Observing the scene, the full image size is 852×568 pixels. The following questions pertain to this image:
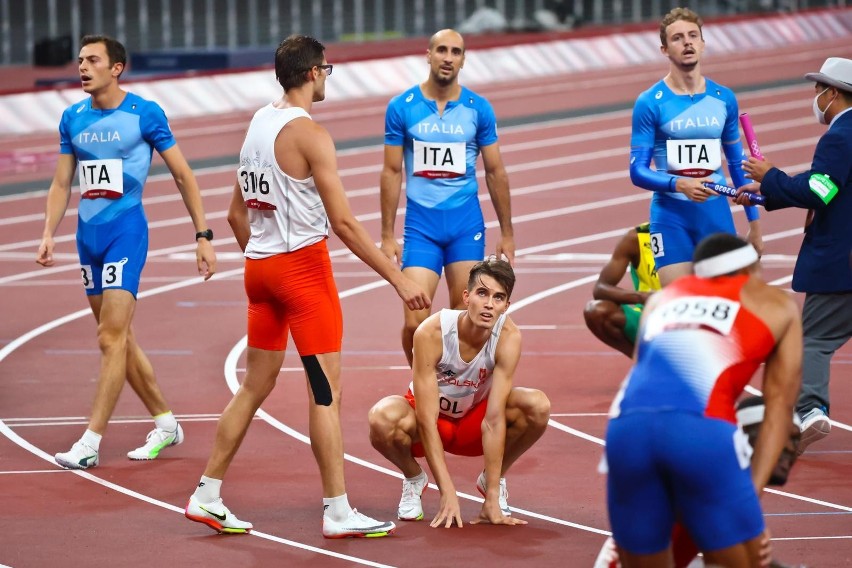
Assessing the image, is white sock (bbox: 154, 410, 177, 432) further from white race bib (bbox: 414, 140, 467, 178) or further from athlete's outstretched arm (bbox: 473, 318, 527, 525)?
athlete's outstretched arm (bbox: 473, 318, 527, 525)

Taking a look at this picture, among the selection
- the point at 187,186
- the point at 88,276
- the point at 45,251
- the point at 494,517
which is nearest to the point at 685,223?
the point at 494,517

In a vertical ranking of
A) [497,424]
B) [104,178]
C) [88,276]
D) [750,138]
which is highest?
[750,138]

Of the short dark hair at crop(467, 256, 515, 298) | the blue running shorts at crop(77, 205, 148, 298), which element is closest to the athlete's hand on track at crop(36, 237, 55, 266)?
the blue running shorts at crop(77, 205, 148, 298)

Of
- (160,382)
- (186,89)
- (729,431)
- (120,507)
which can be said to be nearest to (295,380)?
(160,382)

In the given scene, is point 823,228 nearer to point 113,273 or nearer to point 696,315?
point 696,315

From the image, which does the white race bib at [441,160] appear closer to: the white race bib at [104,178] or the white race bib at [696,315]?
the white race bib at [104,178]

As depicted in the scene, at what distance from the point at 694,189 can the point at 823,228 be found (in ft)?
3.02

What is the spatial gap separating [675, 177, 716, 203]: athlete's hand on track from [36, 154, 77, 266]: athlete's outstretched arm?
353 cm

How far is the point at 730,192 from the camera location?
8.81m

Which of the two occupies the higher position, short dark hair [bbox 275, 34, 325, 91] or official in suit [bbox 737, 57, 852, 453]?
short dark hair [bbox 275, 34, 325, 91]

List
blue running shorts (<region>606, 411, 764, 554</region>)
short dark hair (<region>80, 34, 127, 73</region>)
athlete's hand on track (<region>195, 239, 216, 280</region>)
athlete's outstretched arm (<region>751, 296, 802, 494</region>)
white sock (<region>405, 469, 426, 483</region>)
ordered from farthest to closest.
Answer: short dark hair (<region>80, 34, 127, 73</region>) → athlete's hand on track (<region>195, 239, 216, 280</region>) → white sock (<region>405, 469, 426, 483</region>) → athlete's outstretched arm (<region>751, 296, 802, 494</region>) → blue running shorts (<region>606, 411, 764, 554</region>)

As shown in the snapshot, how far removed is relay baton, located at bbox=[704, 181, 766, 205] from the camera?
852cm

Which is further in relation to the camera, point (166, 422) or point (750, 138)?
point (166, 422)

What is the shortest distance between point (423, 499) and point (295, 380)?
10.5 ft
